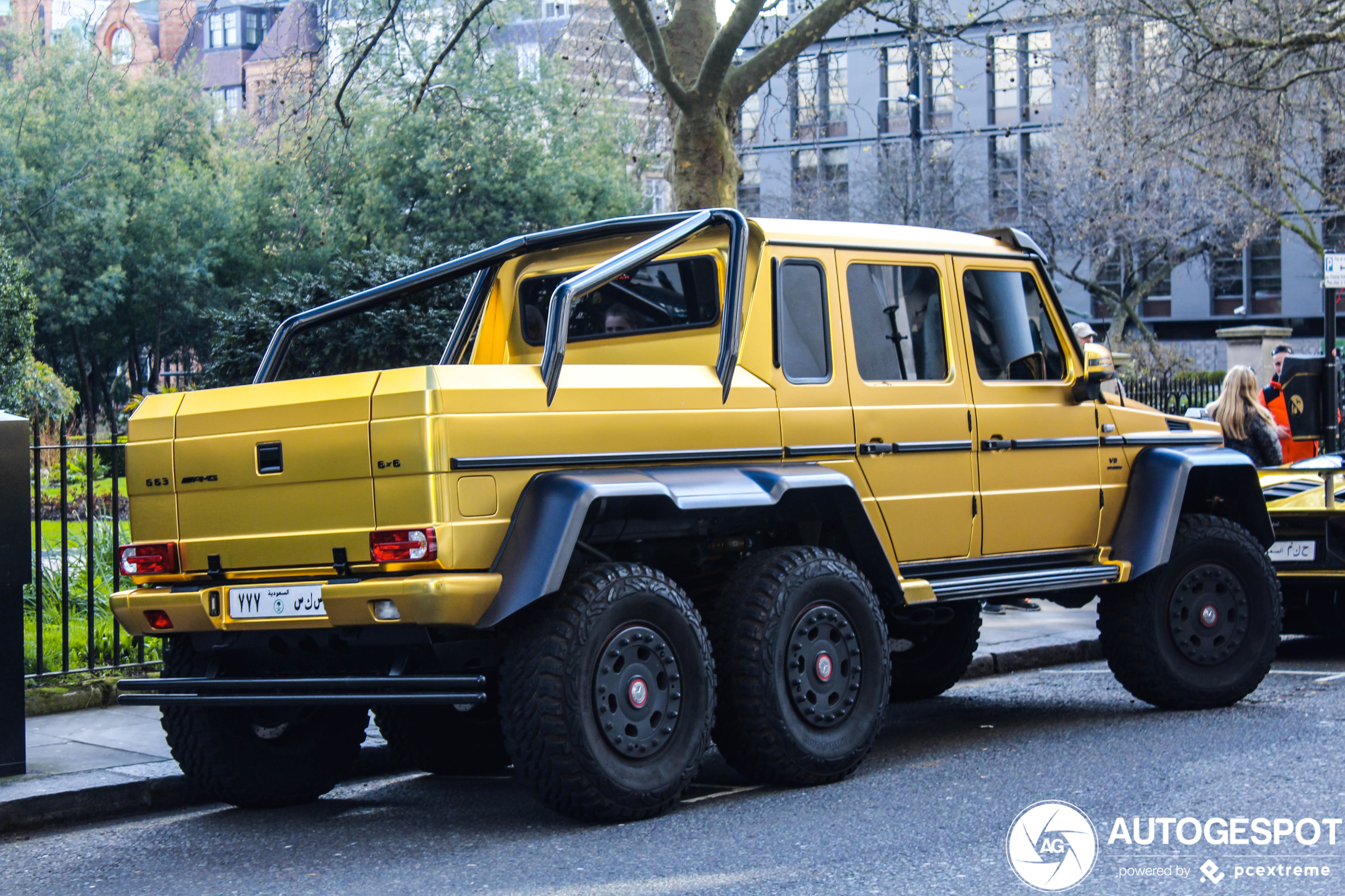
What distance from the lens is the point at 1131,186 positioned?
124 ft

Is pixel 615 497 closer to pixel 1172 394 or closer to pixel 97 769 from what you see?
pixel 97 769

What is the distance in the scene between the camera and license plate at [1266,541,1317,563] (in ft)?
30.3

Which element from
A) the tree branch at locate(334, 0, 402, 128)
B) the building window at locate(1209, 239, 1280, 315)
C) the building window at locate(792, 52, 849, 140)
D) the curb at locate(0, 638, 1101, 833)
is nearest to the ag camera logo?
the curb at locate(0, 638, 1101, 833)

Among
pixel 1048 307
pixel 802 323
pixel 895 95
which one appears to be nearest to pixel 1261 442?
pixel 1048 307

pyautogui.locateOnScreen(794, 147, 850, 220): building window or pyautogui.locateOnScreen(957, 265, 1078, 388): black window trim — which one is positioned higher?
pyautogui.locateOnScreen(794, 147, 850, 220): building window

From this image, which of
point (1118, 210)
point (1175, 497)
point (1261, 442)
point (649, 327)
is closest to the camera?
point (649, 327)

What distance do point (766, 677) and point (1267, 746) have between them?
7.86ft

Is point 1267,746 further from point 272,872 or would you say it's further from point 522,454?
point 272,872

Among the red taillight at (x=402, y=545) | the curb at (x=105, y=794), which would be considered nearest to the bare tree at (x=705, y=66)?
the curb at (x=105, y=794)

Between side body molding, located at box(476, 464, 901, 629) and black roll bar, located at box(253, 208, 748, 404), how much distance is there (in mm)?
425

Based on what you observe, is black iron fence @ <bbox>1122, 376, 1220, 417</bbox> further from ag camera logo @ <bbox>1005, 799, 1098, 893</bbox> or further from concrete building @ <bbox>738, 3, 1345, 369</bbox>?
concrete building @ <bbox>738, 3, 1345, 369</bbox>

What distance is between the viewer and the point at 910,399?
668 cm

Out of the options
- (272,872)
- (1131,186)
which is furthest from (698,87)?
(1131,186)

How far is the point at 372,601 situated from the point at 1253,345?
21.7m
